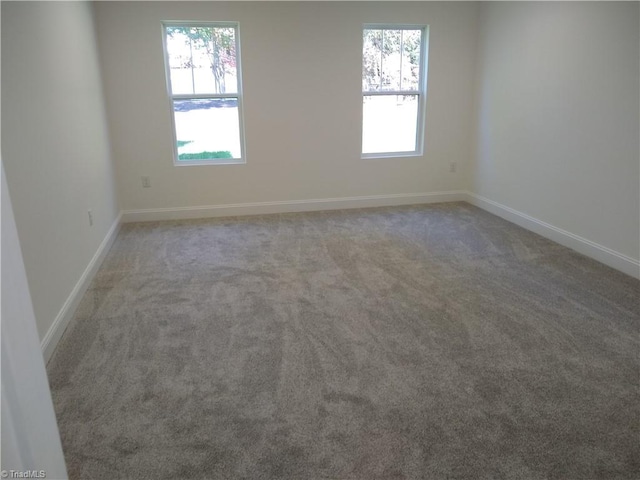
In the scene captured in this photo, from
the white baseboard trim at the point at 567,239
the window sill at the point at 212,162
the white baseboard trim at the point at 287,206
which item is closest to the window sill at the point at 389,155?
the white baseboard trim at the point at 287,206

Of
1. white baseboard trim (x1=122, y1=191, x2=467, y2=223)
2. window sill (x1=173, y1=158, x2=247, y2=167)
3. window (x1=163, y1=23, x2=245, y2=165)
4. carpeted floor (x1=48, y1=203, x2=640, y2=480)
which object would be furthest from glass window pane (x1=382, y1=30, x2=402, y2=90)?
carpeted floor (x1=48, y1=203, x2=640, y2=480)

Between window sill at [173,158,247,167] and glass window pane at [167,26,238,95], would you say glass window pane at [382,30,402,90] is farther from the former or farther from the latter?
window sill at [173,158,247,167]

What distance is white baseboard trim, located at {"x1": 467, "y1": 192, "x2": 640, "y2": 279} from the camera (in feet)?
11.0

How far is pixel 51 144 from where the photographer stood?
275 cm

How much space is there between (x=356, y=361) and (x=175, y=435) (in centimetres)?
90

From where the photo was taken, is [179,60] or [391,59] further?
[391,59]

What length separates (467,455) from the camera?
5.49 feet

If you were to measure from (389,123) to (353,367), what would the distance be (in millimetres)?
3679

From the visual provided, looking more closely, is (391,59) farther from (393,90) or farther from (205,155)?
(205,155)

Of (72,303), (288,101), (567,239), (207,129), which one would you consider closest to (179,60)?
(207,129)

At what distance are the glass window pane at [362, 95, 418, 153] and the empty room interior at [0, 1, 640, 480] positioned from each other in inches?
1.4

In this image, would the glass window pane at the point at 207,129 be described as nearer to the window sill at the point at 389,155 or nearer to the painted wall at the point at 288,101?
the painted wall at the point at 288,101

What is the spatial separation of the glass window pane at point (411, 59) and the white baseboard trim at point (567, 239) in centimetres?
150

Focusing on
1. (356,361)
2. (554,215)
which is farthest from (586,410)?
(554,215)
